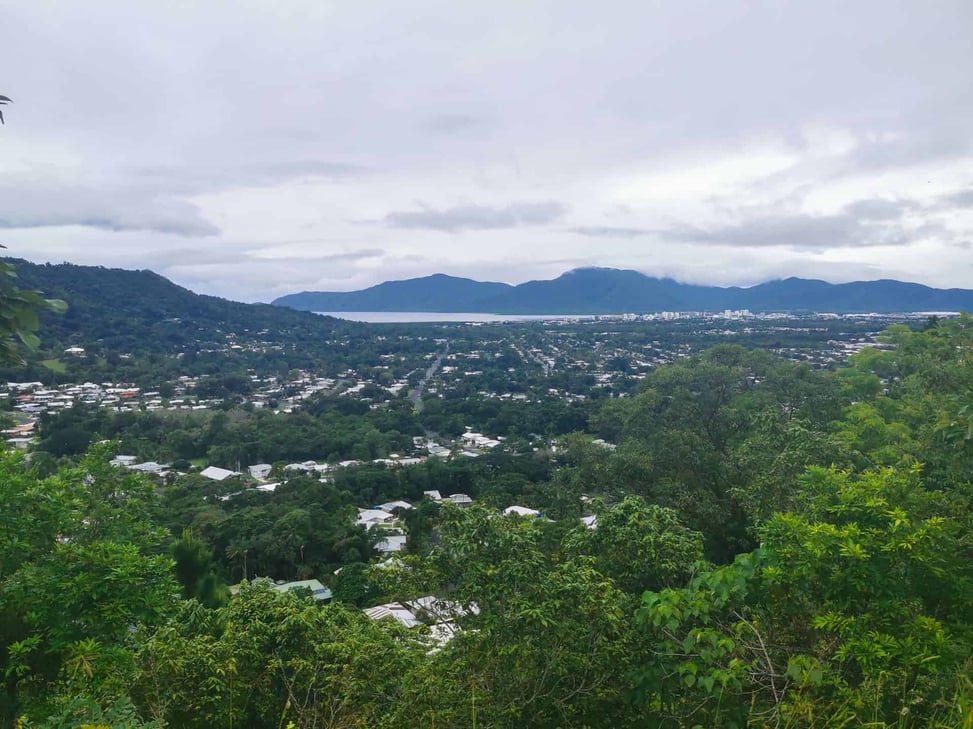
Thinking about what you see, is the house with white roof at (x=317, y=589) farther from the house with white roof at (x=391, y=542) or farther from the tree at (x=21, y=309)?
the tree at (x=21, y=309)

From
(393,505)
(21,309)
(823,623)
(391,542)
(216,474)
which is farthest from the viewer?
(216,474)

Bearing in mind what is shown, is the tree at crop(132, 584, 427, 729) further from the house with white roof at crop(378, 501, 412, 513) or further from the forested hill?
→ the forested hill

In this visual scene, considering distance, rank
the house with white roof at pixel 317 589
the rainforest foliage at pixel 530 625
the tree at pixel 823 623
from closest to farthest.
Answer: the tree at pixel 823 623
the rainforest foliage at pixel 530 625
the house with white roof at pixel 317 589

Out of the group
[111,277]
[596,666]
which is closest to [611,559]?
[596,666]

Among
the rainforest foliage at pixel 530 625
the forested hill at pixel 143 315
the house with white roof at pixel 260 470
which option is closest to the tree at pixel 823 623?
the rainforest foliage at pixel 530 625

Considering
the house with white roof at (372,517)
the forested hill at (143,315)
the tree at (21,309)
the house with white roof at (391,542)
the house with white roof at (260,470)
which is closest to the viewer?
the tree at (21,309)

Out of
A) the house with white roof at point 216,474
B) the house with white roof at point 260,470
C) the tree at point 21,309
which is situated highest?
the tree at point 21,309

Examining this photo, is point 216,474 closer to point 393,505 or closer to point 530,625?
A: point 393,505

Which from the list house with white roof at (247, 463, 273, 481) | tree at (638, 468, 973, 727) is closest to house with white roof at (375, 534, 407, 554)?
house with white roof at (247, 463, 273, 481)

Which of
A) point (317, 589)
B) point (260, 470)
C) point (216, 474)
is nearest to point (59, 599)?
point (317, 589)

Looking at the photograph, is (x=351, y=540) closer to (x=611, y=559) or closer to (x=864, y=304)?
(x=611, y=559)
